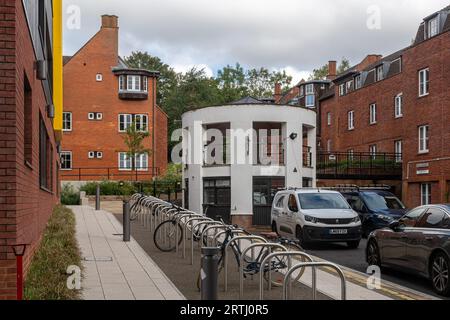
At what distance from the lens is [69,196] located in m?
38.8

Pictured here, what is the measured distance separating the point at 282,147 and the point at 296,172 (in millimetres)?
1411

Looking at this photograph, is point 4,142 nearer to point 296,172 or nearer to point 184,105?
point 296,172

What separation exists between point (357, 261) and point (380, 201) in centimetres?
881

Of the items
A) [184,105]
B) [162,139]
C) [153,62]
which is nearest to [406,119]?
[162,139]

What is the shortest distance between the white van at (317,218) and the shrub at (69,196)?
20.7 m

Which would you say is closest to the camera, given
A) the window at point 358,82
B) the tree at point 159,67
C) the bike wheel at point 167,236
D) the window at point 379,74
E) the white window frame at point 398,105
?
the bike wheel at point 167,236

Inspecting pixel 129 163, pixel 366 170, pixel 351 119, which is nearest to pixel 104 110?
pixel 129 163

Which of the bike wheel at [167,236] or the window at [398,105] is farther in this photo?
the window at [398,105]

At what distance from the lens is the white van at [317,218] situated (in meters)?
18.0

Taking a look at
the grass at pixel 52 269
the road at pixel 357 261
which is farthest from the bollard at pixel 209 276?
the road at pixel 357 261

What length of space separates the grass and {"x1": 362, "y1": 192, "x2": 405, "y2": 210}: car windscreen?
1231 centimetres

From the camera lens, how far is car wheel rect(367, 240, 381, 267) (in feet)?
42.8

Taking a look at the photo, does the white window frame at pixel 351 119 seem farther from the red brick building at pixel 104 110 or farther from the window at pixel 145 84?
the window at pixel 145 84

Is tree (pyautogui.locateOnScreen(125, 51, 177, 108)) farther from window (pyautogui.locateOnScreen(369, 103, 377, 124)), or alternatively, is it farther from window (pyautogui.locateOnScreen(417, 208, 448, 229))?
window (pyautogui.locateOnScreen(417, 208, 448, 229))
